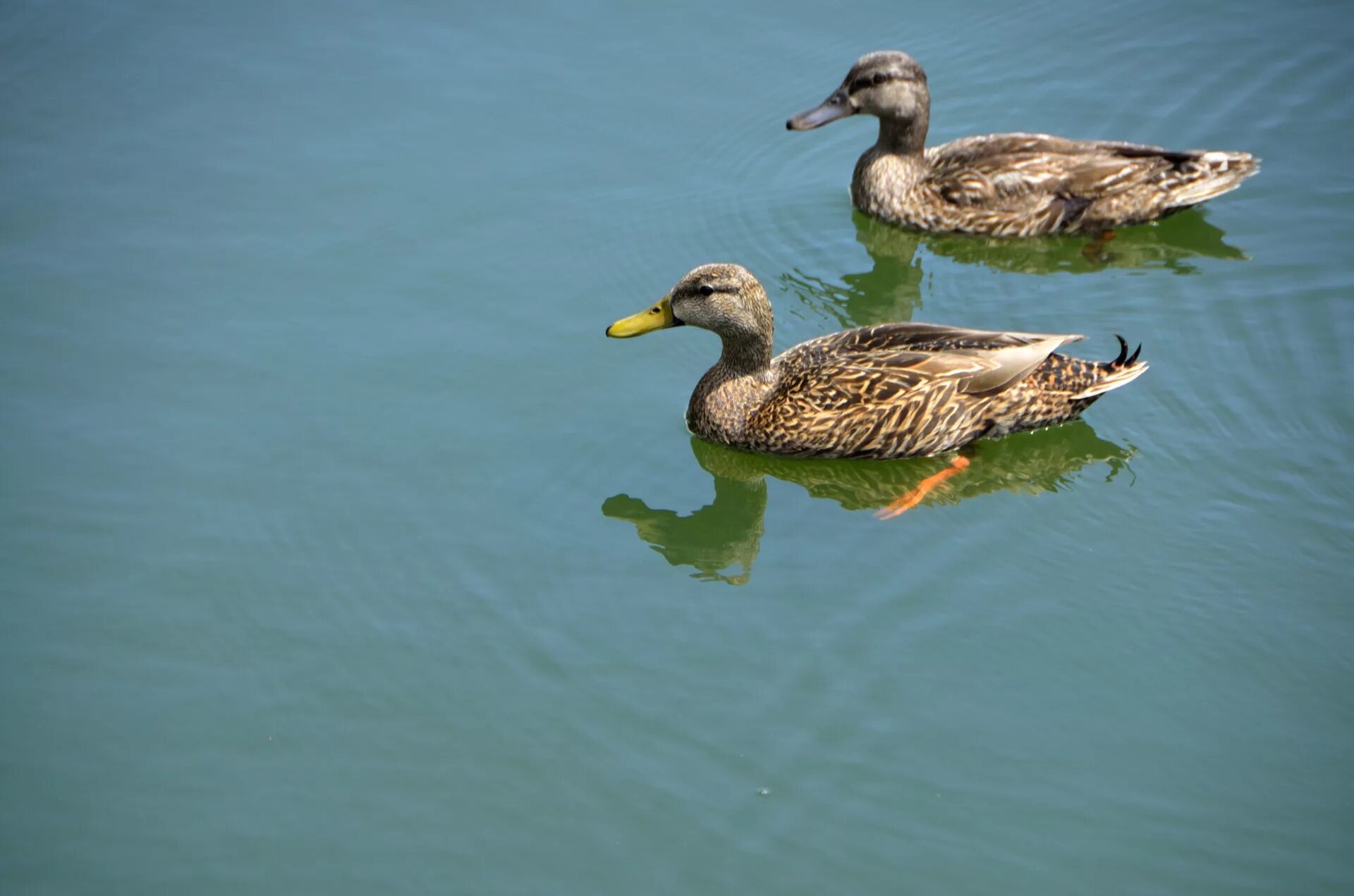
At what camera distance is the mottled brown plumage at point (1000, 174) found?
9.15m

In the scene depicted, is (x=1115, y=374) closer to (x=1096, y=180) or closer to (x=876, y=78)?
(x=1096, y=180)

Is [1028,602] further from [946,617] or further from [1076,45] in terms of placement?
[1076,45]

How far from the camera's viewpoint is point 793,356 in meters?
7.80

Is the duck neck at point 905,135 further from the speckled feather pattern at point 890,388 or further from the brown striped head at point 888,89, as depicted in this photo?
the speckled feather pattern at point 890,388

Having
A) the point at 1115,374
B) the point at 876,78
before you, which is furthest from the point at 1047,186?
the point at 1115,374

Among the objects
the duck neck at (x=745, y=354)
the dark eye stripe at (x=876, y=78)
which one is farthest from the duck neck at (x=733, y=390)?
the dark eye stripe at (x=876, y=78)

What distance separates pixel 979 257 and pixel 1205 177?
5.12ft

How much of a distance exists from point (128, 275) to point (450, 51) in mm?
3492

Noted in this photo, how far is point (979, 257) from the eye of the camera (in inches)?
362

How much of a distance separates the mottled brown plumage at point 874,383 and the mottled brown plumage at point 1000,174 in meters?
2.04

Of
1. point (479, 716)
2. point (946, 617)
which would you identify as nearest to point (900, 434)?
point (946, 617)

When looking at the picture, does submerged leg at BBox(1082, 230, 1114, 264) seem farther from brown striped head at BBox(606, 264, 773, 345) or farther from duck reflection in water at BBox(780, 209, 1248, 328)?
brown striped head at BBox(606, 264, 773, 345)

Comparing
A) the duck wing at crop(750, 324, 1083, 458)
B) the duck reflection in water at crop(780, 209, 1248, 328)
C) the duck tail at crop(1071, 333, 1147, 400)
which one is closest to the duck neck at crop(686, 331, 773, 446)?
the duck wing at crop(750, 324, 1083, 458)

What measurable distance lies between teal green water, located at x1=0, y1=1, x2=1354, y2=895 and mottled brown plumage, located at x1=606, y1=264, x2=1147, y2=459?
24cm
